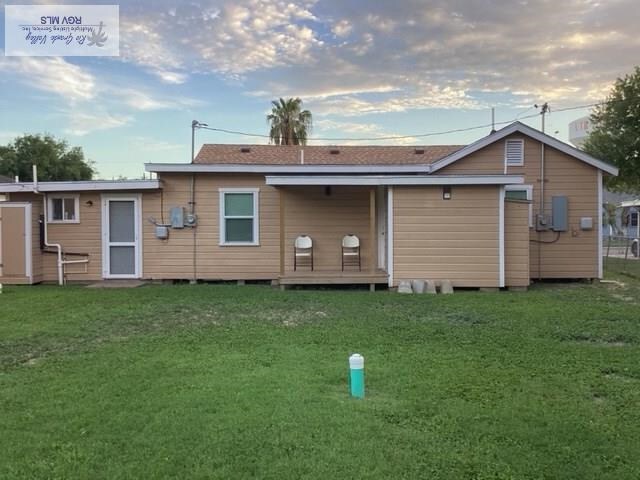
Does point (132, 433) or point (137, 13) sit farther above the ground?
point (137, 13)

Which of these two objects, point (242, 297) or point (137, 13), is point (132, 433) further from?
point (137, 13)

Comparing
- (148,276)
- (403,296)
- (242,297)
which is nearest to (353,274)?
(403,296)

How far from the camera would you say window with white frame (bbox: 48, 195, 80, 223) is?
10914 millimetres

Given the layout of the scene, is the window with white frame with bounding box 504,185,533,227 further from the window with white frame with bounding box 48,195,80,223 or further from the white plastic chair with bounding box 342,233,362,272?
the window with white frame with bounding box 48,195,80,223

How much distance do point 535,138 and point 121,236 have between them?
9.31 m

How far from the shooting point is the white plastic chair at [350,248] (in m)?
10.9

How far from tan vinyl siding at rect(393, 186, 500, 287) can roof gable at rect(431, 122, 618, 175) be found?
1.99m

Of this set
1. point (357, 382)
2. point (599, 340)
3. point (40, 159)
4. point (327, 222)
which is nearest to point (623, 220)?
point (327, 222)

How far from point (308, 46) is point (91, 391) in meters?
13.4

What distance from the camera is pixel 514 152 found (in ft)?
36.6

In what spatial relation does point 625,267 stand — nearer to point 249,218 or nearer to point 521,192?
point 521,192

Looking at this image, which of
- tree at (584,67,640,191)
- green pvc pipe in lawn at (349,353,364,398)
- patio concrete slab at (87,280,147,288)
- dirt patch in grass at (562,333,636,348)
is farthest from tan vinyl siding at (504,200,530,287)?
tree at (584,67,640,191)

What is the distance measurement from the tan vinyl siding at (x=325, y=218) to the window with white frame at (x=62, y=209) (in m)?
4.63

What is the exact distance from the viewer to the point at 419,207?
→ 9.45 meters
